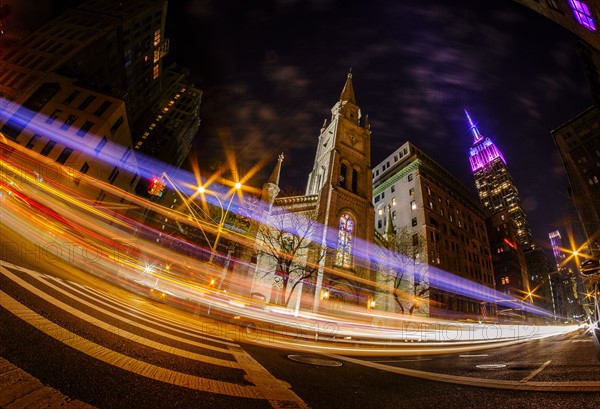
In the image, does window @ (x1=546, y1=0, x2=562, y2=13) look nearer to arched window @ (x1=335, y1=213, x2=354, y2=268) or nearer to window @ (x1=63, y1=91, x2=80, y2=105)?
arched window @ (x1=335, y1=213, x2=354, y2=268)

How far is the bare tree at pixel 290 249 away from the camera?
24.9 meters

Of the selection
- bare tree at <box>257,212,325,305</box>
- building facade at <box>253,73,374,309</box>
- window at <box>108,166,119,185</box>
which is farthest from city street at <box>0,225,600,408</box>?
window at <box>108,166,119,185</box>

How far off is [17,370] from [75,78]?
5214 cm

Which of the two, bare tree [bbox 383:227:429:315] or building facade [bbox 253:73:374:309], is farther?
bare tree [bbox 383:227:429:315]

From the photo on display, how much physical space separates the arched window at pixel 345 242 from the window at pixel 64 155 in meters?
36.4

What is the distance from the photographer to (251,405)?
234cm

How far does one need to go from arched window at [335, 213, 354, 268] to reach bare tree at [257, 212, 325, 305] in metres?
3.08

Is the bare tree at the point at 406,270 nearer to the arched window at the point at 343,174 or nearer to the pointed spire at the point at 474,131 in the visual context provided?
the arched window at the point at 343,174

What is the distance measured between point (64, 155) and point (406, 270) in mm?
49734

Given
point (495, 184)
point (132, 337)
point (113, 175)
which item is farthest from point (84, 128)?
point (495, 184)

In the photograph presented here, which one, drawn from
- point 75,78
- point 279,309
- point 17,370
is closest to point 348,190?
point 279,309

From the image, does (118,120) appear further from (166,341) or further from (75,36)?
(166,341)

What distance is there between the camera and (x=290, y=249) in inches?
1109

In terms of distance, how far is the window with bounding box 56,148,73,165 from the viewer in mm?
31266
